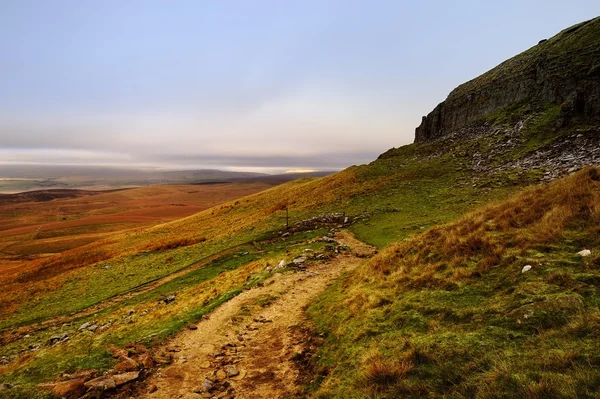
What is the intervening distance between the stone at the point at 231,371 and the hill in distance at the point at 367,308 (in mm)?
74

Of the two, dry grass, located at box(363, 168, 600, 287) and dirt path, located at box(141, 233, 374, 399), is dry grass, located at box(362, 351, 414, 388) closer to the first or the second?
dirt path, located at box(141, 233, 374, 399)

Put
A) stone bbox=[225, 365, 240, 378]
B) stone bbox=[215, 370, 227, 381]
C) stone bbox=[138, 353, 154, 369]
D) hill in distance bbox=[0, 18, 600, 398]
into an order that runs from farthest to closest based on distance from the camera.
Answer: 1. stone bbox=[138, 353, 154, 369]
2. stone bbox=[225, 365, 240, 378]
3. stone bbox=[215, 370, 227, 381]
4. hill in distance bbox=[0, 18, 600, 398]

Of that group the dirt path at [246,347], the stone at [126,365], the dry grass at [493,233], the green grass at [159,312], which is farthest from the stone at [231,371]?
the dry grass at [493,233]

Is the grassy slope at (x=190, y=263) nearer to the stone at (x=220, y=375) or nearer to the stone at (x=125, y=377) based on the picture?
the stone at (x=125, y=377)

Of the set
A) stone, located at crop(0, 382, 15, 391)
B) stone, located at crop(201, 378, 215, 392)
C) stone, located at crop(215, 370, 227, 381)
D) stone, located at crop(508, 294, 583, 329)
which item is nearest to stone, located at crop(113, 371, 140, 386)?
stone, located at crop(201, 378, 215, 392)

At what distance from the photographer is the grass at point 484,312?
5.86 m

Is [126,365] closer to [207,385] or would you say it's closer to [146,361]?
[146,361]

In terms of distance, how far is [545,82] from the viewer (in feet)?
143

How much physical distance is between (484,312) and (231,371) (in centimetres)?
800

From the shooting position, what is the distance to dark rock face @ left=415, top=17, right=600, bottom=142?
3534cm

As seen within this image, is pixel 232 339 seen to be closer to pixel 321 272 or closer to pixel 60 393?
pixel 60 393

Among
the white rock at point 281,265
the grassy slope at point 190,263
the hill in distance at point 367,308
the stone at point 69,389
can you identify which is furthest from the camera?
the white rock at point 281,265

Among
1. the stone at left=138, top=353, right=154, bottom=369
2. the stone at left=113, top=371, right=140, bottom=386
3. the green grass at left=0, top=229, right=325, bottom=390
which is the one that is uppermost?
the stone at left=113, top=371, right=140, bottom=386

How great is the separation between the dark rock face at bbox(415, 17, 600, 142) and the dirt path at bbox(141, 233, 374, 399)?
3973cm
